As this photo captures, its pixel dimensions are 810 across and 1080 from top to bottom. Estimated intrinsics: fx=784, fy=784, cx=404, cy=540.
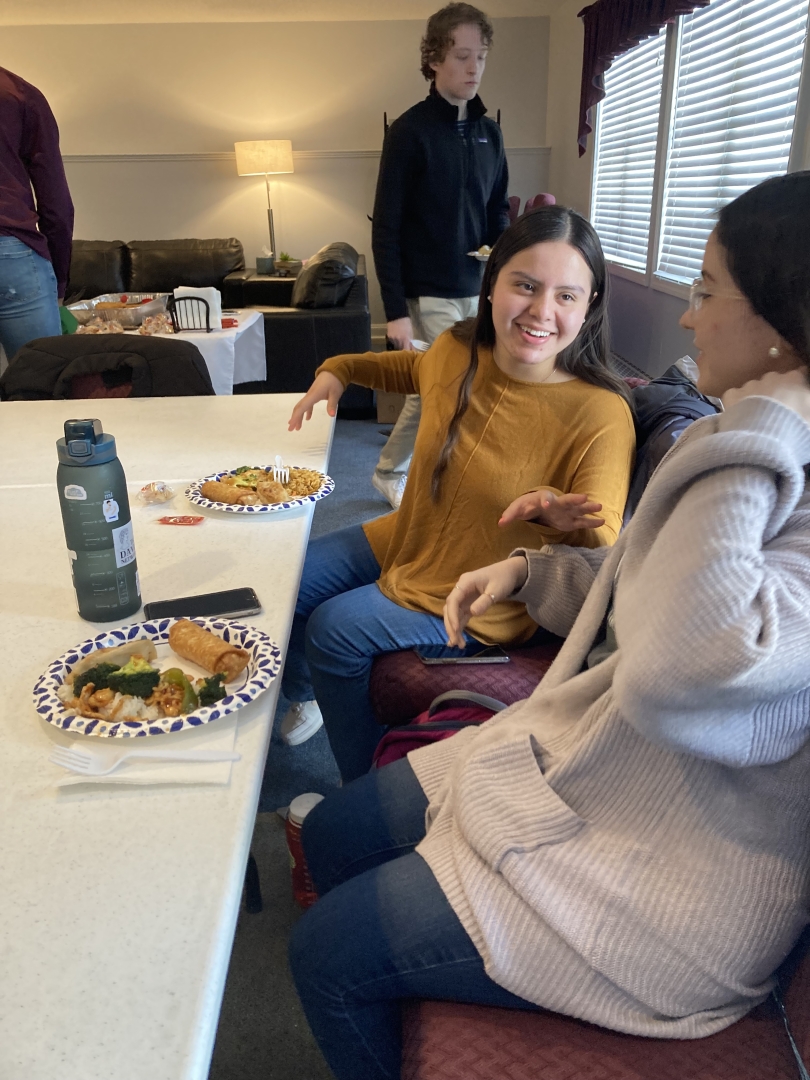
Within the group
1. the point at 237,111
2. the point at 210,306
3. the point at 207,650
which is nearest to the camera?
the point at 207,650

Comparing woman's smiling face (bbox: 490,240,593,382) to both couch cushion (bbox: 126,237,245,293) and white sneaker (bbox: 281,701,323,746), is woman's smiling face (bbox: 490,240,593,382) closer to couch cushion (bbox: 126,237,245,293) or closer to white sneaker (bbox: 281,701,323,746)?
white sneaker (bbox: 281,701,323,746)

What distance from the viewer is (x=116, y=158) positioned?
20.1 ft

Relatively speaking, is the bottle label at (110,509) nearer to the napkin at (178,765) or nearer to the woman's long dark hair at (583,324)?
the napkin at (178,765)

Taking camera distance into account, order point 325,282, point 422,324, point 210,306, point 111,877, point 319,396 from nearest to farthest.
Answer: point 111,877
point 319,396
point 422,324
point 210,306
point 325,282

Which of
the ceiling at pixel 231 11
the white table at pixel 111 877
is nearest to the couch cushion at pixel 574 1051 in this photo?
the white table at pixel 111 877

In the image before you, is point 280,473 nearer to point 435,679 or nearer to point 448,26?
point 435,679

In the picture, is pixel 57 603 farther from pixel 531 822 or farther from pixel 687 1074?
pixel 687 1074

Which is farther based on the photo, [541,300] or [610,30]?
[610,30]

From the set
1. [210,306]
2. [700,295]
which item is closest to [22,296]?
[210,306]

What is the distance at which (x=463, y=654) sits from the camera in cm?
135

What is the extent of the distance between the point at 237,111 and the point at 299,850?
614 cm

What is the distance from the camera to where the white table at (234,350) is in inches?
137

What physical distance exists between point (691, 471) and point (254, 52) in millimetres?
6454

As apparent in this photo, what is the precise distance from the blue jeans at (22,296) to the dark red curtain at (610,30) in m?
2.65
